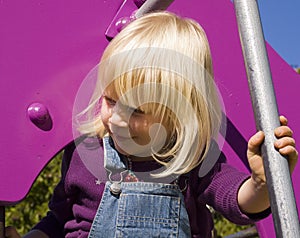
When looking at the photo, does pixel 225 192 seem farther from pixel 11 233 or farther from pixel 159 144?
pixel 11 233

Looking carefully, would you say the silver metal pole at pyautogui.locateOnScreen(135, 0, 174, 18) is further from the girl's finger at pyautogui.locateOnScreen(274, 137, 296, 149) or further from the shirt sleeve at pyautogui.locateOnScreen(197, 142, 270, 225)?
the girl's finger at pyautogui.locateOnScreen(274, 137, 296, 149)

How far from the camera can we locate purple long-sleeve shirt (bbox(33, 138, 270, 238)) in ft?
3.46

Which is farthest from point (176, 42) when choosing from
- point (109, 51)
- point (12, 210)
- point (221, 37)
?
point (12, 210)

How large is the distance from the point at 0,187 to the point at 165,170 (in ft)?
0.87

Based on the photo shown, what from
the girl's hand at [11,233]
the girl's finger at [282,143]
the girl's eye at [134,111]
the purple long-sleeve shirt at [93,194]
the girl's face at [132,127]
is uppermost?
the girl's eye at [134,111]

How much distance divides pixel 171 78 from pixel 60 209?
1.14 ft

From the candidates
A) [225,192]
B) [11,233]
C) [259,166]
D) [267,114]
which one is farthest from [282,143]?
[11,233]

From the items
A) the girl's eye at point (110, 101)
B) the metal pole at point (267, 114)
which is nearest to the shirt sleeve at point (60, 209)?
the girl's eye at point (110, 101)

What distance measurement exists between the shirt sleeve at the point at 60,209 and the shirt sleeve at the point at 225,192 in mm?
253

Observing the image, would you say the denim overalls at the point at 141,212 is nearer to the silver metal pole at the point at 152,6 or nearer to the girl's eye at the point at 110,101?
the girl's eye at the point at 110,101

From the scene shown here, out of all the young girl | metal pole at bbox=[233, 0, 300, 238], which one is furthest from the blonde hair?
metal pole at bbox=[233, 0, 300, 238]

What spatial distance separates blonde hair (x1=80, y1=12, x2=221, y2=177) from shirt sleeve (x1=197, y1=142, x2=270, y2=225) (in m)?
0.04

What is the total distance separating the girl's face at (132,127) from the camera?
102 cm

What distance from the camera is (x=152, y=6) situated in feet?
3.73
